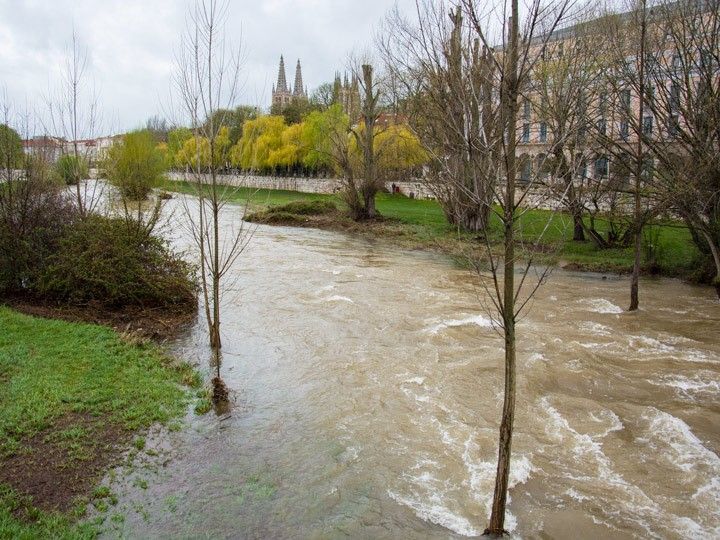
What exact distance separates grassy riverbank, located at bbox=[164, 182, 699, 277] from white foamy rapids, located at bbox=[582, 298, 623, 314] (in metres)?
1.69

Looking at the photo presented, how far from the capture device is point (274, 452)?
6496 mm

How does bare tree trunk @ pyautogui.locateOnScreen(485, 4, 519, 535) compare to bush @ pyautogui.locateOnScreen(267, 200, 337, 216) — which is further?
bush @ pyautogui.locateOnScreen(267, 200, 337, 216)

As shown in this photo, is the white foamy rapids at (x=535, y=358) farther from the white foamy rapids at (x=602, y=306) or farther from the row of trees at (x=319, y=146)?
the row of trees at (x=319, y=146)

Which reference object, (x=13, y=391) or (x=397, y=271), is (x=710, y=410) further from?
(x=397, y=271)

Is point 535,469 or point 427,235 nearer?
point 535,469

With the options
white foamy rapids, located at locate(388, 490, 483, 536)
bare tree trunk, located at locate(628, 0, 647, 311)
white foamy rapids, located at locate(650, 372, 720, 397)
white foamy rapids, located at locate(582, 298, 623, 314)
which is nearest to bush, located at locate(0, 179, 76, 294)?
white foamy rapids, located at locate(388, 490, 483, 536)

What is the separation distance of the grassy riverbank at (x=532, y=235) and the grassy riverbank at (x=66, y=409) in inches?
125

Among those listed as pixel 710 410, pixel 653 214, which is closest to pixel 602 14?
pixel 653 214

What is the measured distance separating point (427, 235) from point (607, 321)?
1390 centimetres

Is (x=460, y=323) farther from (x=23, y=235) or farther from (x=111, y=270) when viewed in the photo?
(x=23, y=235)

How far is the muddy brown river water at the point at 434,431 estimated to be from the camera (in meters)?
5.30

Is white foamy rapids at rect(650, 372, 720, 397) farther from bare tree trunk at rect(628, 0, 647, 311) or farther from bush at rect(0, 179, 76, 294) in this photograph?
bush at rect(0, 179, 76, 294)

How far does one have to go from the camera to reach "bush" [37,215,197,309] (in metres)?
11.4

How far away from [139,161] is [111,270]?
24.5m
